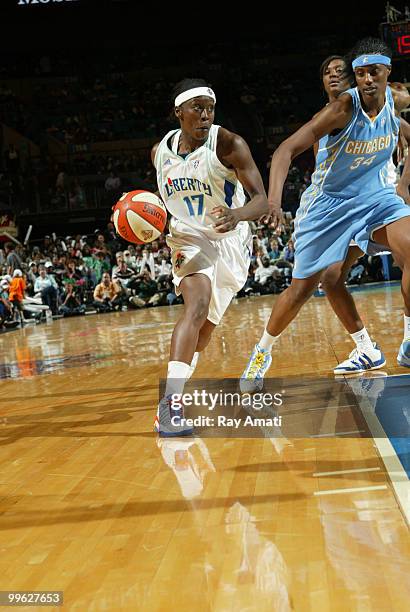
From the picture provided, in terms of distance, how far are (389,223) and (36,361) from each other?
4530 millimetres

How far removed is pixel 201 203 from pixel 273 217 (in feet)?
2.66

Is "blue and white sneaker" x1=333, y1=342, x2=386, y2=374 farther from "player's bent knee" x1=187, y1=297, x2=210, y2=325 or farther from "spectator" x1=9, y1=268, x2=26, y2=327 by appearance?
"spectator" x1=9, y1=268, x2=26, y2=327

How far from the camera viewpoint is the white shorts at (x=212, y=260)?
3.95 meters

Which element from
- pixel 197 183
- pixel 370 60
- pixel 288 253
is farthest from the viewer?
pixel 288 253

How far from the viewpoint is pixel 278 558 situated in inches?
70.4

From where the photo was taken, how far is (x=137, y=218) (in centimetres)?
476

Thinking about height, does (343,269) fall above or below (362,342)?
above

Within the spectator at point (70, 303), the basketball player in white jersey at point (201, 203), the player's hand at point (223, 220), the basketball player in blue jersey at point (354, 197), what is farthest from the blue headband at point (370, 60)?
the spectator at point (70, 303)

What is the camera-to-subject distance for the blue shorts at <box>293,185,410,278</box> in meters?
4.22

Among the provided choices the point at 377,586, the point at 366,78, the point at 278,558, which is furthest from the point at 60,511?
the point at 366,78

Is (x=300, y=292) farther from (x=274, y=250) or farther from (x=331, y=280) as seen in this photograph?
(x=274, y=250)

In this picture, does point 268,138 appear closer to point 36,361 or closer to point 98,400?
point 36,361

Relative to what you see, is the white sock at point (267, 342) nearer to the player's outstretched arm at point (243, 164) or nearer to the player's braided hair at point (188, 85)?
the player's outstretched arm at point (243, 164)

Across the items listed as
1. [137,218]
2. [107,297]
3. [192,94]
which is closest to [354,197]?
[192,94]
